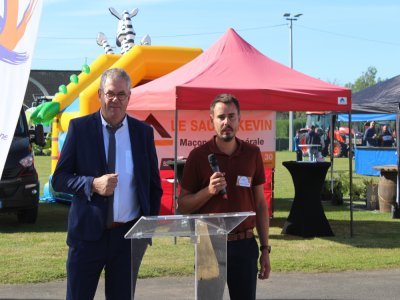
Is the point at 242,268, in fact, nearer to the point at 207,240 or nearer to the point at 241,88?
the point at 207,240

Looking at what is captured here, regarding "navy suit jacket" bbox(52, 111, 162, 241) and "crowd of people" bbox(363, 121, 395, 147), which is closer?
"navy suit jacket" bbox(52, 111, 162, 241)

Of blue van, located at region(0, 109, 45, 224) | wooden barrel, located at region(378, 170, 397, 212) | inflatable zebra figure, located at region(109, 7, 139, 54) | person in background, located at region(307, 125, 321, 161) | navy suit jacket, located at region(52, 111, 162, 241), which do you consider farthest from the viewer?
person in background, located at region(307, 125, 321, 161)

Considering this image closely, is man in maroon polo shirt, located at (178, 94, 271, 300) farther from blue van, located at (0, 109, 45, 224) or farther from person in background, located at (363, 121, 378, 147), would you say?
person in background, located at (363, 121, 378, 147)

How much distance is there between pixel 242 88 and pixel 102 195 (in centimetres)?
619

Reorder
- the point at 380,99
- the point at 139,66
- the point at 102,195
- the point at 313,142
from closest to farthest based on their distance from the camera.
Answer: the point at 102,195
the point at 139,66
the point at 380,99
the point at 313,142

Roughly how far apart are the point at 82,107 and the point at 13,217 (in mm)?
2429

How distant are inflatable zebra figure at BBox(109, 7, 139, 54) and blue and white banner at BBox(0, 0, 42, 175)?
543 inches

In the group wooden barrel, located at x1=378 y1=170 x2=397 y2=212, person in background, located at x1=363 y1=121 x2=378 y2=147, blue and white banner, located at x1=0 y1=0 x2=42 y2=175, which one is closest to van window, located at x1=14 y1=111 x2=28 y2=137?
wooden barrel, located at x1=378 y1=170 x2=397 y2=212

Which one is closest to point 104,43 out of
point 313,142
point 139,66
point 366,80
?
point 139,66

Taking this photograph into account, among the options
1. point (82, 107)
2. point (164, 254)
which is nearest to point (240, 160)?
point (164, 254)

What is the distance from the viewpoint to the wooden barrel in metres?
13.5

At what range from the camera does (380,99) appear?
14.2 m

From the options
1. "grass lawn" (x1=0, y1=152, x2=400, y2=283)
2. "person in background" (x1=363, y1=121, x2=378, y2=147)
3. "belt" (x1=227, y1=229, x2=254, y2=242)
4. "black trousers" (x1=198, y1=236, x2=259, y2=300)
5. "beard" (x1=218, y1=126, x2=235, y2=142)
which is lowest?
"grass lawn" (x1=0, y1=152, x2=400, y2=283)

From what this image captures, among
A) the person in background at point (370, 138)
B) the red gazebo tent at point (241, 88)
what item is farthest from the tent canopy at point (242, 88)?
the person in background at point (370, 138)
